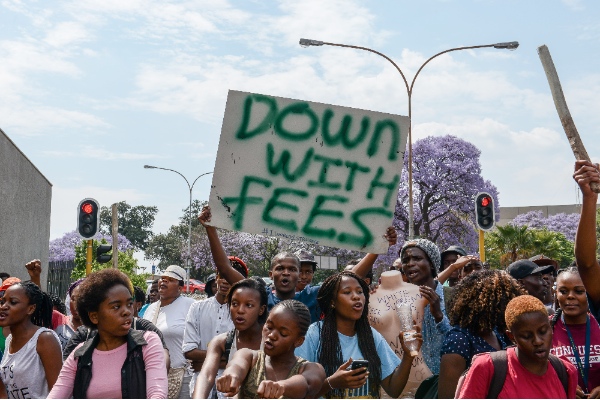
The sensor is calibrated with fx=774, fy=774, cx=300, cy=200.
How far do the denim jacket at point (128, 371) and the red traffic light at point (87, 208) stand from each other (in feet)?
26.6

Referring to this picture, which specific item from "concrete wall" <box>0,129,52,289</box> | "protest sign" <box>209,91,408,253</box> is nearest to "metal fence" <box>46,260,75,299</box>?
"concrete wall" <box>0,129,52,289</box>

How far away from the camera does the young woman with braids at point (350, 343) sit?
4.21 meters

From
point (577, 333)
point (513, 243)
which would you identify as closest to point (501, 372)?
point (577, 333)

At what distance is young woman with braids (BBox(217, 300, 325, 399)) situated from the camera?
3.47 m

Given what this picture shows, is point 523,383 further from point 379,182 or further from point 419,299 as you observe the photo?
point 379,182

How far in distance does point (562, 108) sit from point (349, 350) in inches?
67.6

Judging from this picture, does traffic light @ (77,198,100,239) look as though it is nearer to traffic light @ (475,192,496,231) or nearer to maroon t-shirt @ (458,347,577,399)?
traffic light @ (475,192,496,231)

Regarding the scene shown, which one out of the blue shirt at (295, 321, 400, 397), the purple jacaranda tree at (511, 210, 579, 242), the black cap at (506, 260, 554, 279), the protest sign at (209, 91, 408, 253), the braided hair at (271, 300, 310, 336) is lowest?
the blue shirt at (295, 321, 400, 397)

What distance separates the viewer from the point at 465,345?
151 inches

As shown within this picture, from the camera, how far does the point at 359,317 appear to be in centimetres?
438

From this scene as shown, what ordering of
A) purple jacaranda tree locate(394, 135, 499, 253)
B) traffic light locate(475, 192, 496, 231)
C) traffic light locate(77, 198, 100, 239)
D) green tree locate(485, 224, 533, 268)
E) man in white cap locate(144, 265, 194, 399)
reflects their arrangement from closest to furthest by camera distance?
man in white cap locate(144, 265, 194, 399) < traffic light locate(475, 192, 496, 231) < traffic light locate(77, 198, 100, 239) < green tree locate(485, 224, 533, 268) < purple jacaranda tree locate(394, 135, 499, 253)

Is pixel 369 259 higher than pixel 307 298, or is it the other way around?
pixel 369 259

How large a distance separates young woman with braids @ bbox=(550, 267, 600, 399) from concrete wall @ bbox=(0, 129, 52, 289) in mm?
16863

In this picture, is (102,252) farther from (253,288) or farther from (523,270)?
(253,288)
